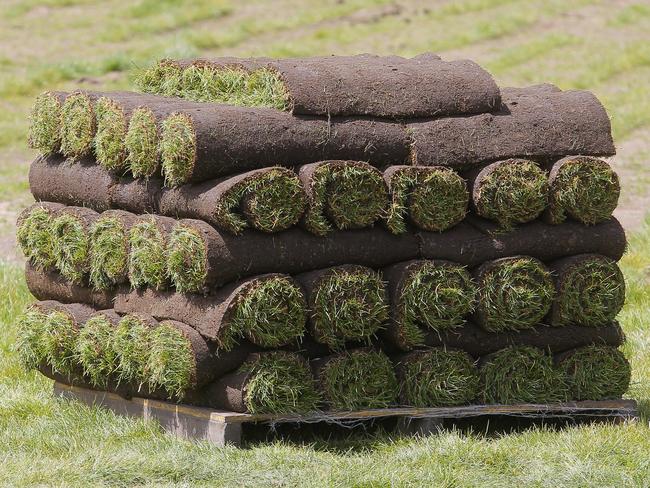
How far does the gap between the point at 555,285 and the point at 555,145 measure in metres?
0.83

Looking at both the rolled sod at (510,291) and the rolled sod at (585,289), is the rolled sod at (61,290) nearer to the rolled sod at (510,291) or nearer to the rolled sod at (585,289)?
the rolled sod at (510,291)

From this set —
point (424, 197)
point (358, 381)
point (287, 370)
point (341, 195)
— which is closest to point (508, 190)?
point (424, 197)

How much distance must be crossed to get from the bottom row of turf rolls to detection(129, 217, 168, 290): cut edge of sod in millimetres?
226

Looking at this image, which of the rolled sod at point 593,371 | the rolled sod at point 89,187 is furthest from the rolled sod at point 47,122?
the rolled sod at point 593,371

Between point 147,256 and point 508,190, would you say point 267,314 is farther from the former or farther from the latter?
point 508,190

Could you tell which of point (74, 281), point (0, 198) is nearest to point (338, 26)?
point (0, 198)

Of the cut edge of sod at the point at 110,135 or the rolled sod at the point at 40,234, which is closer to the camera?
the cut edge of sod at the point at 110,135

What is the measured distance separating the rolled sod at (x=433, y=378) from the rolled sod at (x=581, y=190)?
103 centimetres

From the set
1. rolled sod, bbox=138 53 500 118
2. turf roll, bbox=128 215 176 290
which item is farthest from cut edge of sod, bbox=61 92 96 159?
turf roll, bbox=128 215 176 290

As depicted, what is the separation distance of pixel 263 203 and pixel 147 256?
80cm

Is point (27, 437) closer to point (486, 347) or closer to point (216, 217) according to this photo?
point (216, 217)

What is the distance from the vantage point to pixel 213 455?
6422mm

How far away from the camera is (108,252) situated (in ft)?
23.7

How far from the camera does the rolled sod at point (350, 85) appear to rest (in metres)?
6.93
